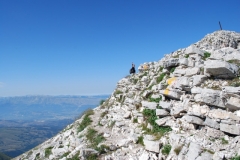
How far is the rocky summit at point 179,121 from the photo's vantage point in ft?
41.1

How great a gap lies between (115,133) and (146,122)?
332 centimetres

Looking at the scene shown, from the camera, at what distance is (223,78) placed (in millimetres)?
15469

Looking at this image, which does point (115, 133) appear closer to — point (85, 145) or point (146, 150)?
point (85, 145)

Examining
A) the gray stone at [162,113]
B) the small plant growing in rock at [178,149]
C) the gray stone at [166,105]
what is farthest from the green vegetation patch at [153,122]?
the small plant growing in rock at [178,149]

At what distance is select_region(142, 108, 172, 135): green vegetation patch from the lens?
1577cm

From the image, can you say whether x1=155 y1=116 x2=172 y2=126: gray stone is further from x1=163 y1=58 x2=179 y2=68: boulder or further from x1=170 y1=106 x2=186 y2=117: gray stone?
x1=163 y1=58 x2=179 y2=68: boulder

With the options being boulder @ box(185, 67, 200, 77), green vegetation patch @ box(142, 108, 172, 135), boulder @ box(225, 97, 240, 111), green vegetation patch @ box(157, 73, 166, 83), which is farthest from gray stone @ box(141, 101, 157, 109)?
boulder @ box(225, 97, 240, 111)

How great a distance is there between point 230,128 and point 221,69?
4.50 metres

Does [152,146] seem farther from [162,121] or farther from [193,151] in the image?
[193,151]

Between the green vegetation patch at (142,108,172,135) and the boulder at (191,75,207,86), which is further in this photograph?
the boulder at (191,75,207,86)

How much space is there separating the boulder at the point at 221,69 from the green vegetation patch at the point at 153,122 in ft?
17.0

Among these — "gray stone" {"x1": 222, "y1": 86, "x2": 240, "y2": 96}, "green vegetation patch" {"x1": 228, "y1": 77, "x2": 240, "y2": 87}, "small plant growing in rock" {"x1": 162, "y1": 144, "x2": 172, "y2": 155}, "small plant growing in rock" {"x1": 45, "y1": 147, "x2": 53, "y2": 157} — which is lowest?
"small plant growing in rock" {"x1": 45, "y1": 147, "x2": 53, "y2": 157}

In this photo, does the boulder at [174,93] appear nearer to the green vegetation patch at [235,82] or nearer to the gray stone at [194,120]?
the gray stone at [194,120]

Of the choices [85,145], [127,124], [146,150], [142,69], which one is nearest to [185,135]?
[146,150]
